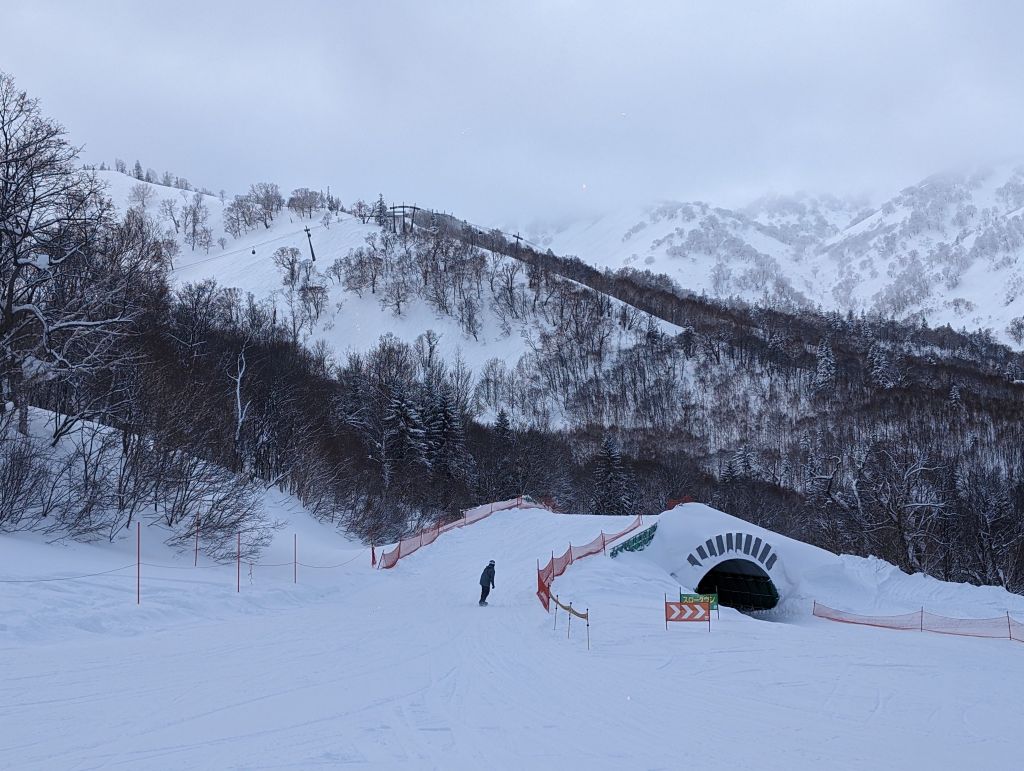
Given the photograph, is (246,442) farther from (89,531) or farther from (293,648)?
(293,648)

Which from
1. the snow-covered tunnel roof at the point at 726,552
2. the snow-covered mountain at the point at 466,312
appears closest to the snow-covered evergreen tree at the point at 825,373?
the snow-covered mountain at the point at 466,312

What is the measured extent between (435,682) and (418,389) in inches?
2475

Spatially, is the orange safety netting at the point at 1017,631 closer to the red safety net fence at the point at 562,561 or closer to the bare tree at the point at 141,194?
the red safety net fence at the point at 562,561

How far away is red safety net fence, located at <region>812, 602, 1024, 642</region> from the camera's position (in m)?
20.0

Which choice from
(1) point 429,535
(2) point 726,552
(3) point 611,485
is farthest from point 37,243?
(3) point 611,485

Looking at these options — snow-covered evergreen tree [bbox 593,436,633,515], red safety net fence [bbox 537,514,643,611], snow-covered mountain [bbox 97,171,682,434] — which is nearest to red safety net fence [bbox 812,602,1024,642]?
red safety net fence [bbox 537,514,643,611]

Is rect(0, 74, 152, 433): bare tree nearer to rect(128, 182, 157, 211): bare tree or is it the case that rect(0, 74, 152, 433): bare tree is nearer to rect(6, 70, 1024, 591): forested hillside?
rect(6, 70, 1024, 591): forested hillside

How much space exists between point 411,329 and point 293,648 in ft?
346

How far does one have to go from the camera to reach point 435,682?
1096 centimetres

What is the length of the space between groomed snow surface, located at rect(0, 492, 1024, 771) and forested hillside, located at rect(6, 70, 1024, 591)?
16.9 feet

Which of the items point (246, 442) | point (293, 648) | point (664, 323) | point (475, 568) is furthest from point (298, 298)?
point (293, 648)

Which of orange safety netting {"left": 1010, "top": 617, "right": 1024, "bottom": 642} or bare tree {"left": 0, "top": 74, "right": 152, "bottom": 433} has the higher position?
bare tree {"left": 0, "top": 74, "right": 152, "bottom": 433}

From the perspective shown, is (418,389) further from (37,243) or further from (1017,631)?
(1017,631)

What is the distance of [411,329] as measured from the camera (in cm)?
11638
